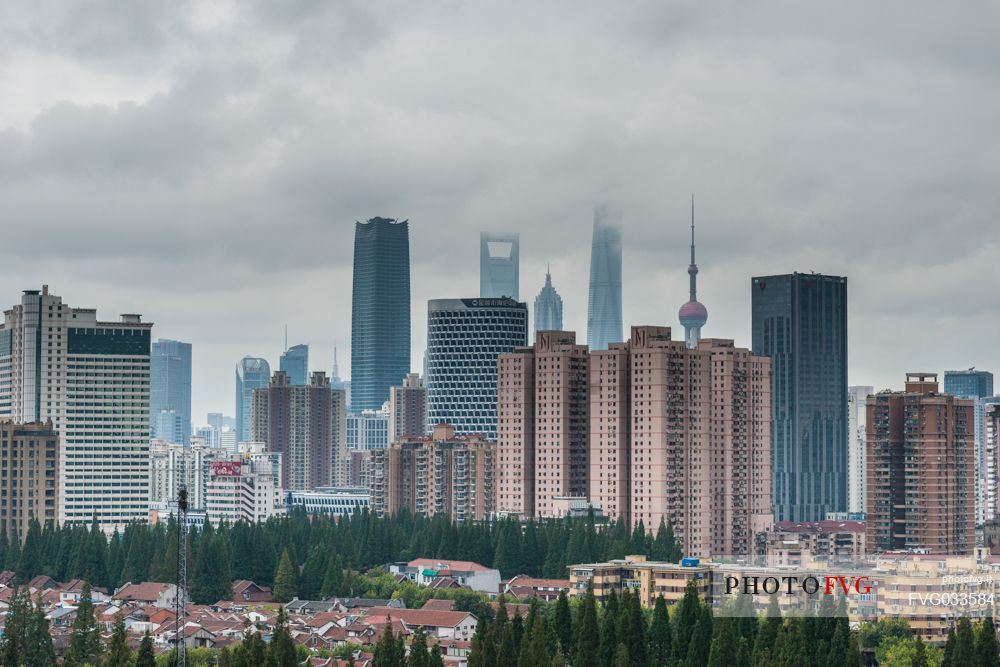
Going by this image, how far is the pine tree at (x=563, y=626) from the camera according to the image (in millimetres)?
132750

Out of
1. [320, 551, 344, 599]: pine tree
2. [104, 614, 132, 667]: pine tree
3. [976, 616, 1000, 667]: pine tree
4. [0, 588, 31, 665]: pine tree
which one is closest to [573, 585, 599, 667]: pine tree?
[976, 616, 1000, 667]: pine tree

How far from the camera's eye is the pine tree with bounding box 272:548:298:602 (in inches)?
7160

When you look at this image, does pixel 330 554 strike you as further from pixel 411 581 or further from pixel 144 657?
pixel 144 657

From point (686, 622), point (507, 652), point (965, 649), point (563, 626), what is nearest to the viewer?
point (965, 649)

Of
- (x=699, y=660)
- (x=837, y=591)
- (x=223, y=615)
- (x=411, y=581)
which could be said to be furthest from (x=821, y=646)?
(x=411, y=581)

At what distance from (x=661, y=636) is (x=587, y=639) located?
7.15 m

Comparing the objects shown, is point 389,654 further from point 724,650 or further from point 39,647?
point 39,647

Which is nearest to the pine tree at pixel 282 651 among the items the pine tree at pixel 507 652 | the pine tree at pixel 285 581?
the pine tree at pixel 507 652

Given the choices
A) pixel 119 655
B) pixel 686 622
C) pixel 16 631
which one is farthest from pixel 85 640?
pixel 686 622

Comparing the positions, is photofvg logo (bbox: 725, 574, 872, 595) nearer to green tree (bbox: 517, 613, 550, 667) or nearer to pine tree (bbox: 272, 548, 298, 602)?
green tree (bbox: 517, 613, 550, 667)

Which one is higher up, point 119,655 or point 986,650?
point 986,650

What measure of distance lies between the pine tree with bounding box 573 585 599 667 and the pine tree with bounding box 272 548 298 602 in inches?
2265

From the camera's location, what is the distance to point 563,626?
134 m

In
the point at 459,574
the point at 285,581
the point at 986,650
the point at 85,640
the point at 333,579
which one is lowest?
the point at 85,640
